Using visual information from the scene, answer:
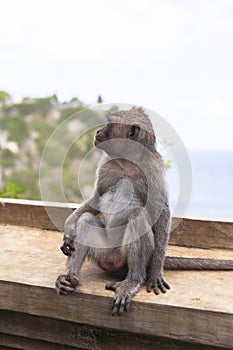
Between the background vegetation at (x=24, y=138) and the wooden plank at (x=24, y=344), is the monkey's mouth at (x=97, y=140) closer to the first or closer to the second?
the wooden plank at (x=24, y=344)

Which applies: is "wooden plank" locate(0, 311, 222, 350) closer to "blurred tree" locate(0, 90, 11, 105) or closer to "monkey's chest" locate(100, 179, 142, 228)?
"monkey's chest" locate(100, 179, 142, 228)

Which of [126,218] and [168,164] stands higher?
[168,164]

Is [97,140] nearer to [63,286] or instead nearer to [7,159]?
[63,286]

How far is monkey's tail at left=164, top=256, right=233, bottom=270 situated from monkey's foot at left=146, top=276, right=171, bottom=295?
254 millimetres

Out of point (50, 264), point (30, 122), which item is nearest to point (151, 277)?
point (50, 264)

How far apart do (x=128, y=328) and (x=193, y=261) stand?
532 millimetres

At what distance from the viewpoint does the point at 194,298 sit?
188cm

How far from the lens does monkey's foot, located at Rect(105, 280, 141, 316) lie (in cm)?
185

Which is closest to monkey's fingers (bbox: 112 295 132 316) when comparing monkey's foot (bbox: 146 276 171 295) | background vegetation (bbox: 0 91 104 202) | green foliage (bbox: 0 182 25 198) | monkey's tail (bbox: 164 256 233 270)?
monkey's foot (bbox: 146 276 171 295)

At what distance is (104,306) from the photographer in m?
1.91

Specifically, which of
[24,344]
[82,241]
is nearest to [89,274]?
[82,241]

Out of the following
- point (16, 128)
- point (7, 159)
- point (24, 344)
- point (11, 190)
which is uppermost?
point (16, 128)

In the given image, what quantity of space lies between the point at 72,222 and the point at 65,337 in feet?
1.54

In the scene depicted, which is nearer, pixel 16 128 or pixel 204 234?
A: pixel 204 234
